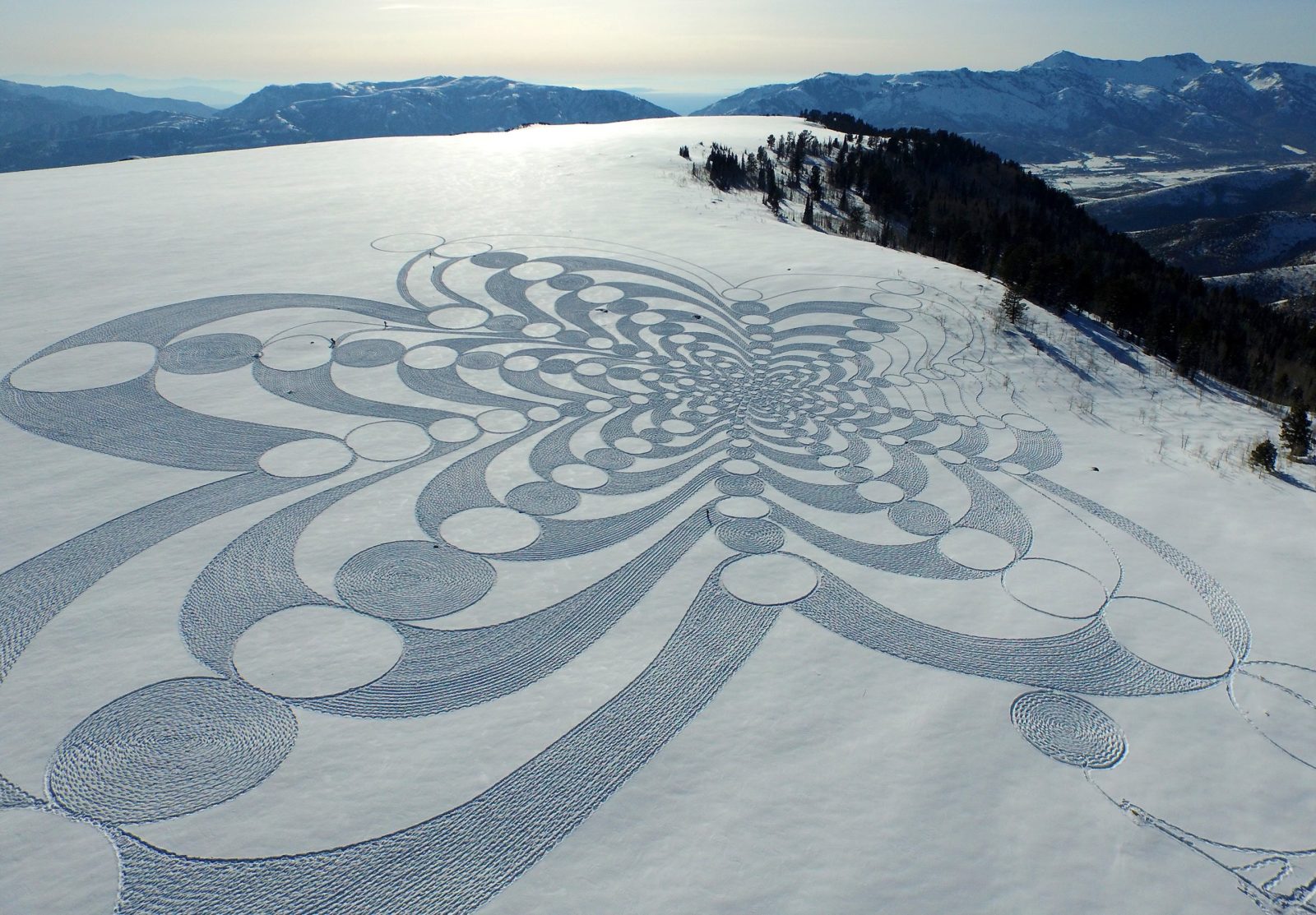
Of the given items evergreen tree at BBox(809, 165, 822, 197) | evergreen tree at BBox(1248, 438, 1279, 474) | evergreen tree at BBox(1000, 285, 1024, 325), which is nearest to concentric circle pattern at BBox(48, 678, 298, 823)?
evergreen tree at BBox(1248, 438, 1279, 474)

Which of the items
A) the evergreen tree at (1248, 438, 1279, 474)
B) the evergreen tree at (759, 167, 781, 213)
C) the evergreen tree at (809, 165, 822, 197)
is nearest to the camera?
the evergreen tree at (1248, 438, 1279, 474)

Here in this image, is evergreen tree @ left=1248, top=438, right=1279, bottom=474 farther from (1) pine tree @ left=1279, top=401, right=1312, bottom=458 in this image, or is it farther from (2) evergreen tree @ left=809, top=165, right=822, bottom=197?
(2) evergreen tree @ left=809, top=165, right=822, bottom=197

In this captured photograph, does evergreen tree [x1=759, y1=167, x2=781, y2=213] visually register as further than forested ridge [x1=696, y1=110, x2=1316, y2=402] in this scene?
Yes

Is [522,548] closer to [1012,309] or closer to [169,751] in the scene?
[169,751]

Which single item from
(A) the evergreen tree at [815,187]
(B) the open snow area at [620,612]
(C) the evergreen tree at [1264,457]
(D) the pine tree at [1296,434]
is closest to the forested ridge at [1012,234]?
(A) the evergreen tree at [815,187]

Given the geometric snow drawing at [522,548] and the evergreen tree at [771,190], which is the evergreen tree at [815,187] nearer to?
the evergreen tree at [771,190]

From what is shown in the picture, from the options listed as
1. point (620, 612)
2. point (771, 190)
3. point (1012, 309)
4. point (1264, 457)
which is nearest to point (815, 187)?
point (771, 190)

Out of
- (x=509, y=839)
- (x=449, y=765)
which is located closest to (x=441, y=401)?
(x=449, y=765)
